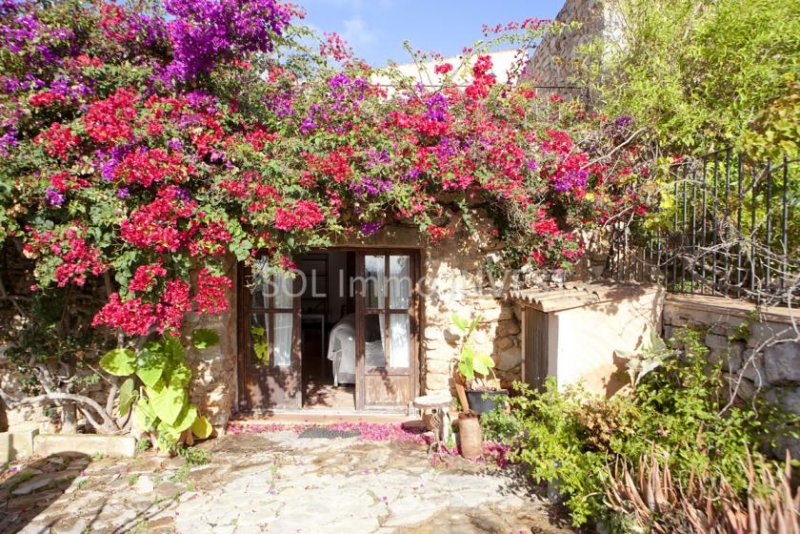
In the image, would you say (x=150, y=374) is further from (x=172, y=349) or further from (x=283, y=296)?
(x=283, y=296)

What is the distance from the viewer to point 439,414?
14.1 ft

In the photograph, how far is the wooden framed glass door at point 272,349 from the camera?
5344mm

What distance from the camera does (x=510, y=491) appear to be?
3426 millimetres

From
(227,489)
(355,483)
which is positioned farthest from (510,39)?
(227,489)

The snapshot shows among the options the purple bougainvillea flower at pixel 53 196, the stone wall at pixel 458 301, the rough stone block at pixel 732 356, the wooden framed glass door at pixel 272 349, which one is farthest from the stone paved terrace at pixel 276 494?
the purple bougainvillea flower at pixel 53 196

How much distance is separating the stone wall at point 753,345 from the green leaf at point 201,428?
14.5 ft

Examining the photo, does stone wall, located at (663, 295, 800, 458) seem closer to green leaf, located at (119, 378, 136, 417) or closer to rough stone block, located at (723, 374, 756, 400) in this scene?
rough stone block, located at (723, 374, 756, 400)

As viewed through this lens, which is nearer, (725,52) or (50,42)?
(50,42)

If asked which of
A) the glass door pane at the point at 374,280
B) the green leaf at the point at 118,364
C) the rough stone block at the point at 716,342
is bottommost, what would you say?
the green leaf at the point at 118,364

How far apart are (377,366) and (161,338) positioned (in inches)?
90.5

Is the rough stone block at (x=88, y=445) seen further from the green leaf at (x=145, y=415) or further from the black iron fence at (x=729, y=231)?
the black iron fence at (x=729, y=231)

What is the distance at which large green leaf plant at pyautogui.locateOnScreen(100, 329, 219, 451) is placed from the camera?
13.2ft

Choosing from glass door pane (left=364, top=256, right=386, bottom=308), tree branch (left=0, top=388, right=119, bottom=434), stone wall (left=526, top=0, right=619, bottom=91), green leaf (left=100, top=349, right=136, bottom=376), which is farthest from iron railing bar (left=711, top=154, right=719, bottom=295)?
tree branch (left=0, top=388, right=119, bottom=434)

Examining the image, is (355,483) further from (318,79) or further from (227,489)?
(318,79)
